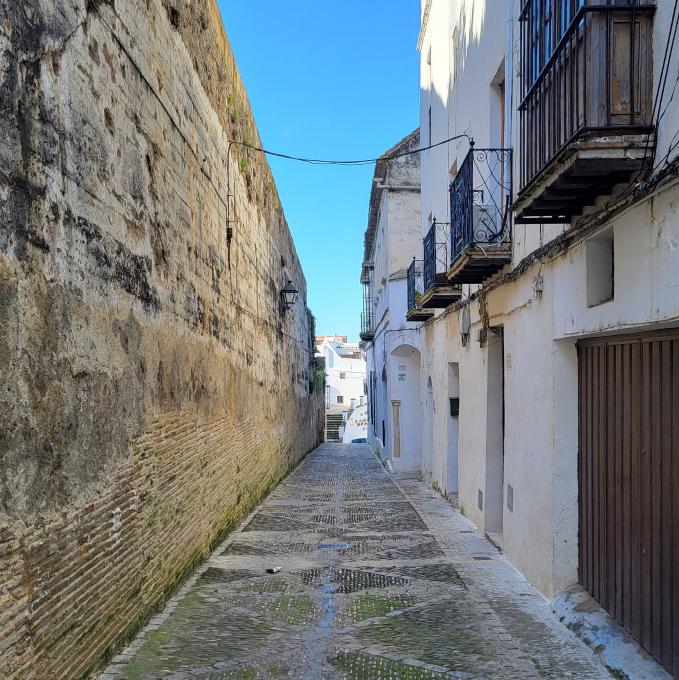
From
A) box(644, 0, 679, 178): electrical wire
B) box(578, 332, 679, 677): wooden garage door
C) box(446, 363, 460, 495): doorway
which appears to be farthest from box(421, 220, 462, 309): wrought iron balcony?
box(644, 0, 679, 178): electrical wire

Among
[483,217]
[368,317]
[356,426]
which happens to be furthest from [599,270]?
[356,426]

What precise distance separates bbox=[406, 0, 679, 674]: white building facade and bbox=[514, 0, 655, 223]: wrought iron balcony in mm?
10

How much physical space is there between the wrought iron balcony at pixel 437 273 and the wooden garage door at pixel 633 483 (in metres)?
4.58

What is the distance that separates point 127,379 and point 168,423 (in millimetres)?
1007

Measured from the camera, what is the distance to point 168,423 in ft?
16.9

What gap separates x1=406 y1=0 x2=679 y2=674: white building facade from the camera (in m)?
3.59

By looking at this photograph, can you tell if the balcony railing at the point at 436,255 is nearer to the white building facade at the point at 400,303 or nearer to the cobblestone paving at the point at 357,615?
the cobblestone paving at the point at 357,615

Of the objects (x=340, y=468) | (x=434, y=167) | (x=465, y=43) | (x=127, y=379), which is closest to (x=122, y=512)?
(x=127, y=379)

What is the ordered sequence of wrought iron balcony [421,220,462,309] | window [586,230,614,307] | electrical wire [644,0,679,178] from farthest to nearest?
1. wrought iron balcony [421,220,462,309]
2. window [586,230,614,307]
3. electrical wire [644,0,679,178]

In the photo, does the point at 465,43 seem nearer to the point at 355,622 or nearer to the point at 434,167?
the point at 434,167

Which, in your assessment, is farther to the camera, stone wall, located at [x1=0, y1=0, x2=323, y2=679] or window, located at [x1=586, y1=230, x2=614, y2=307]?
window, located at [x1=586, y1=230, x2=614, y2=307]

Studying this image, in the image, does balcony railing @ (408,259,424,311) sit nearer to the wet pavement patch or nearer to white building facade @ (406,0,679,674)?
white building facade @ (406,0,679,674)

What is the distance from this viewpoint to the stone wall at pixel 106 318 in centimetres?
286

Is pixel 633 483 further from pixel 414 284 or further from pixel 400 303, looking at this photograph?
pixel 400 303
